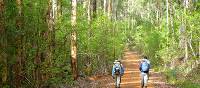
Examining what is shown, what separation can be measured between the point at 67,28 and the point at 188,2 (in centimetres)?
1427

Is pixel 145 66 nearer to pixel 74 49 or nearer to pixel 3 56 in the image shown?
Result: pixel 74 49

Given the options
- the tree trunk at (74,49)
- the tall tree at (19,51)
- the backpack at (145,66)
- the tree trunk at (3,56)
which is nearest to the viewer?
the tree trunk at (3,56)

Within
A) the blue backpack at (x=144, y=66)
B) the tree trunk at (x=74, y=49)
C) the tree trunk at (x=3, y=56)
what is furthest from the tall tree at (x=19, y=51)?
the tree trunk at (x=74, y=49)

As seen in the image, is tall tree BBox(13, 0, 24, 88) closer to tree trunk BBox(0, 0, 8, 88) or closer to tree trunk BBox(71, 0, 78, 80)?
tree trunk BBox(0, 0, 8, 88)

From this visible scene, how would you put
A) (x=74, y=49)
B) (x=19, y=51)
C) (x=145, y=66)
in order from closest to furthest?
(x=19, y=51), (x=145, y=66), (x=74, y=49)

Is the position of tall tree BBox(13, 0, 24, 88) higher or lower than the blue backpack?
higher

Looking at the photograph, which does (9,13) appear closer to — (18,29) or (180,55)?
(18,29)

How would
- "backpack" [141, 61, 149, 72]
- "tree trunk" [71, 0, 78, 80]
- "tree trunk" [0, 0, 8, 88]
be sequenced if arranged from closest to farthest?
1. "tree trunk" [0, 0, 8, 88]
2. "backpack" [141, 61, 149, 72]
3. "tree trunk" [71, 0, 78, 80]

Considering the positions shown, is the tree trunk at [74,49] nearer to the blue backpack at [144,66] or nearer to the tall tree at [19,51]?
the blue backpack at [144,66]

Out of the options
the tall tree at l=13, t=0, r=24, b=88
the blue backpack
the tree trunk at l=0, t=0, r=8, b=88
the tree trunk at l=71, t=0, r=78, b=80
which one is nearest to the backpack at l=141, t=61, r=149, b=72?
the blue backpack

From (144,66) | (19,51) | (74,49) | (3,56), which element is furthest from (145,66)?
(3,56)

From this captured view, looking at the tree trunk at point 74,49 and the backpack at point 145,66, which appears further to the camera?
the tree trunk at point 74,49

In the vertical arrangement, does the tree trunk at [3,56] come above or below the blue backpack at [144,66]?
above

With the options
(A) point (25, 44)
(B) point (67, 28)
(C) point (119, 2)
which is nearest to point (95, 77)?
(B) point (67, 28)
